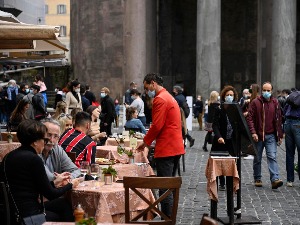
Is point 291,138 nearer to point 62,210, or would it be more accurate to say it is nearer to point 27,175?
point 62,210

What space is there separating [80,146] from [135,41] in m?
25.0

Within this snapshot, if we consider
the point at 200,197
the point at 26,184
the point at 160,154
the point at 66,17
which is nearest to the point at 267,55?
the point at 200,197

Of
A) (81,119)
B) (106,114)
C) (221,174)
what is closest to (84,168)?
(81,119)

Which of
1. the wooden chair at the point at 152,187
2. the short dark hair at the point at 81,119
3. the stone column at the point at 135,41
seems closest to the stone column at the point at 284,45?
the stone column at the point at 135,41

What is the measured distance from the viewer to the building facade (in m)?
33.1

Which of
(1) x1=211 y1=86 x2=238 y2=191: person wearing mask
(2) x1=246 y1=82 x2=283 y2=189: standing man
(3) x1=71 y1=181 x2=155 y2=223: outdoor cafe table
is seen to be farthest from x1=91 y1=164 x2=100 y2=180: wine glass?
(2) x1=246 y1=82 x2=283 y2=189: standing man

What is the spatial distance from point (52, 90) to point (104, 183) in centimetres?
3480

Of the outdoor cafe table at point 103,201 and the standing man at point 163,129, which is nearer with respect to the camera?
the outdoor cafe table at point 103,201

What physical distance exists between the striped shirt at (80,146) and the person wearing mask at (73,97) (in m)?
9.70

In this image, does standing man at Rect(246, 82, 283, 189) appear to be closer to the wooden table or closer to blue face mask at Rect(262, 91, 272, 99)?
blue face mask at Rect(262, 91, 272, 99)

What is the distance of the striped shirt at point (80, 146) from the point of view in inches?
A: 365

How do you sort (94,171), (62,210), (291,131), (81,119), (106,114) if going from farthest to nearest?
(106,114) → (291,131) → (81,119) → (94,171) → (62,210)

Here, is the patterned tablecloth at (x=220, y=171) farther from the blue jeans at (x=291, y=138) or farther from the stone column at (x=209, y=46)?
the stone column at (x=209, y=46)

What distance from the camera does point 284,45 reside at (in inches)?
1300
